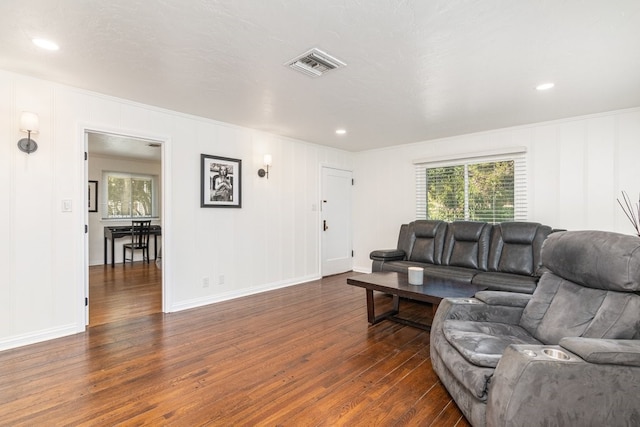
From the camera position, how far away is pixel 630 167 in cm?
346

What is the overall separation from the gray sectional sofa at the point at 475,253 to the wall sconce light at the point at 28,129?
12.9 feet

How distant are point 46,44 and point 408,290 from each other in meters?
3.34

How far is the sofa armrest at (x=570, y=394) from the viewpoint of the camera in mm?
1313

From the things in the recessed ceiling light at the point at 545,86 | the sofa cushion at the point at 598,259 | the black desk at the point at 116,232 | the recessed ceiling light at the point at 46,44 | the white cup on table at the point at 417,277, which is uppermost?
the recessed ceiling light at the point at 46,44

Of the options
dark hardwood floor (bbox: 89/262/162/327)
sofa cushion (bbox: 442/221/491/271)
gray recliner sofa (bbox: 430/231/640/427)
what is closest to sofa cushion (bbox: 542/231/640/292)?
gray recliner sofa (bbox: 430/231/640/427)

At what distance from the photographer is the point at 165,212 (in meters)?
3.57

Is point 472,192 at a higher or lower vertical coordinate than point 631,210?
higher

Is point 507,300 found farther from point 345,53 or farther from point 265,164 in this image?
point 265,164

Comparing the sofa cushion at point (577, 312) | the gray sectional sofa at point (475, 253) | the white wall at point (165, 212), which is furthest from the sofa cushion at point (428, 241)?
the sofa cushion at point (577, 312)

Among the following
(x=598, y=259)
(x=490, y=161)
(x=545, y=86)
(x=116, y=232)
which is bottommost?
(x=116, y=232)

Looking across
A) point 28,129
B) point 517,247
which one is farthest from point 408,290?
point 28,129

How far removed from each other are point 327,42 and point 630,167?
371cm

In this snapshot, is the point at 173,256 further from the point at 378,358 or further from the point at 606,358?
Result: the point at 606,358

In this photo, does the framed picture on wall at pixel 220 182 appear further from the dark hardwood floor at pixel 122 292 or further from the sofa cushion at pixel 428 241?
the sofa cushion at pixel 428 241
